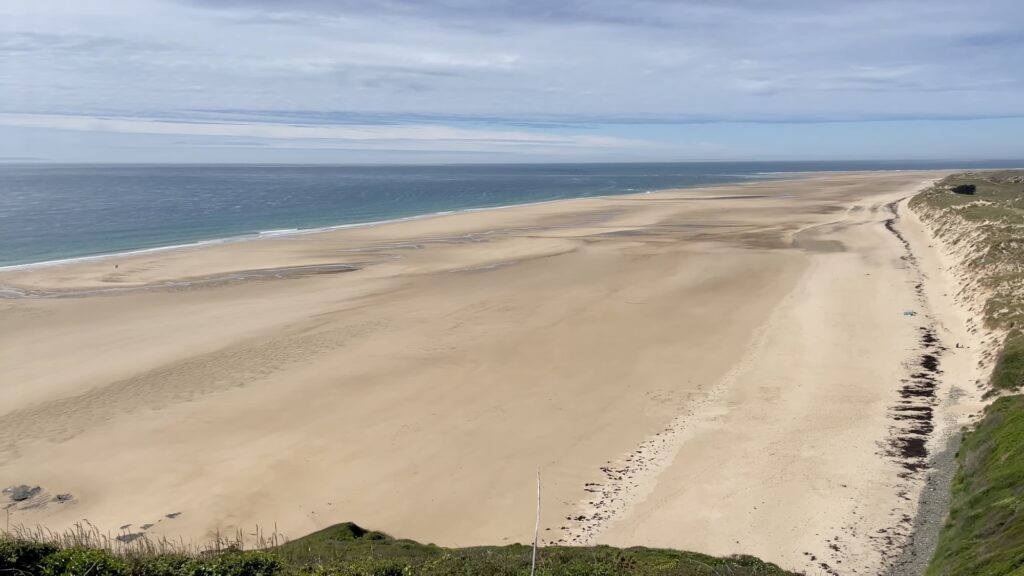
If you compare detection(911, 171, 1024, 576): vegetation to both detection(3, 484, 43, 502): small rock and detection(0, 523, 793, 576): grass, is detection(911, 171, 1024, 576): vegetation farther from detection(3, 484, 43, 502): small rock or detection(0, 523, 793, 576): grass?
detection(3, 484, 43, 502): small rock

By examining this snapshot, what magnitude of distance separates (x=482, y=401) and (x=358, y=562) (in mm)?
9157

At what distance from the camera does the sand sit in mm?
12328

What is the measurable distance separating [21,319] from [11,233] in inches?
1244

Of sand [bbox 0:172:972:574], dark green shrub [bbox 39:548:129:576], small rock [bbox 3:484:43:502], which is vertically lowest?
small rock [bbox 3:484:43:502]

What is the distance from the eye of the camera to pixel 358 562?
28.1 feet

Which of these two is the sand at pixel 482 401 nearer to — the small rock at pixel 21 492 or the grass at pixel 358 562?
the small rock at pixel 21 492

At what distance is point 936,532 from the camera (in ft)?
35.4

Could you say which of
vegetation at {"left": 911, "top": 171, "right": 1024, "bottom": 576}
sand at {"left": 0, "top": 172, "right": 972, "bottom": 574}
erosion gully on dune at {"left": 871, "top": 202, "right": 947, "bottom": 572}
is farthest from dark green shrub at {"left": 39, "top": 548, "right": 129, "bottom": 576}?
erosion gully on dune at {"left": 871, "top": 202, "right": 947, "bottom": 572}

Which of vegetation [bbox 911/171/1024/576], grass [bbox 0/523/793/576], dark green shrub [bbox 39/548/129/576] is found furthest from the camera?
vegetation [bbox 911/171/1024/576]

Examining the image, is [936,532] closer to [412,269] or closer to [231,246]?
[412,269]

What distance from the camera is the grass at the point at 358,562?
786 centimetres

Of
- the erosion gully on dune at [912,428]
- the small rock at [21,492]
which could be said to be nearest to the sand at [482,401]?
the erosion gully on dune at [912,428]

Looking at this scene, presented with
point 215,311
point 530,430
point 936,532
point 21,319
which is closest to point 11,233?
point 21,319

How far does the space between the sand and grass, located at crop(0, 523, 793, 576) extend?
5.84 ft
